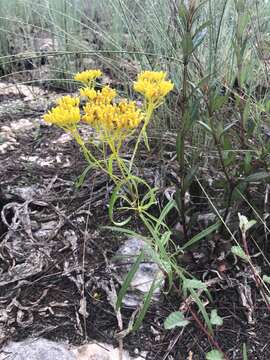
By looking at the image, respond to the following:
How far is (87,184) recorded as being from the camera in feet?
4.89

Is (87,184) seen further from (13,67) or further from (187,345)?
(13,67)

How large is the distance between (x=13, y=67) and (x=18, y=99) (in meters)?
0.42

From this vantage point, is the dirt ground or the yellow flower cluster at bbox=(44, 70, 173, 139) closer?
the yellow flower cluster at bbox=(44, 70, 173, 139)

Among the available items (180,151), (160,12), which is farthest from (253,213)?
(160,12)

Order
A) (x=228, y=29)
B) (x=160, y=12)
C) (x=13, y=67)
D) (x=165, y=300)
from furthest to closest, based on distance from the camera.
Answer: (x=13, y=67), (x=228, y=29), (x=160, y=12), (x=165, y=300)

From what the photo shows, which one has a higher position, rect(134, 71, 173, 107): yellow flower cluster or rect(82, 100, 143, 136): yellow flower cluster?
rect(134, 71, 173, 107): yellow flower cluster

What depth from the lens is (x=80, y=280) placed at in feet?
3.78

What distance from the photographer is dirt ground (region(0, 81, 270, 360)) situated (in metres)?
1.04

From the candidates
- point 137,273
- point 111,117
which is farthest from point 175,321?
point 111,117

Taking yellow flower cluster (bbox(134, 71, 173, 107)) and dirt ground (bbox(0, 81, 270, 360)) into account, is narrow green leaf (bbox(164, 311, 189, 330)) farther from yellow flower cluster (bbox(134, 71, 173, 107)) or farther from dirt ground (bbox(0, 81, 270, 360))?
yellow flower cluster (bbox(134, 71, 173, 107))

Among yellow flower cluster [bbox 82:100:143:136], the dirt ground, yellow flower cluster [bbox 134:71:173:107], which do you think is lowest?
the dirt ground

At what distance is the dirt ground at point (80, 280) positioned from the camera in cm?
104

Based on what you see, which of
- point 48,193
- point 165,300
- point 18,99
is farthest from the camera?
point 18,99

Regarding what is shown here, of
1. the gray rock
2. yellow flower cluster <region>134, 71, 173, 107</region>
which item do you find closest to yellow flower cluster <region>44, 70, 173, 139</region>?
yellow flower cluster <region>134, 71, 173, 107</region>
